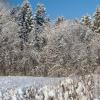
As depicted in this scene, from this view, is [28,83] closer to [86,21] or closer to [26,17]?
[26,17]

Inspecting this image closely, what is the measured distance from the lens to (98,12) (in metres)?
66.0

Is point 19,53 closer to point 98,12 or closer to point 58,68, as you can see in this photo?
point 58,68

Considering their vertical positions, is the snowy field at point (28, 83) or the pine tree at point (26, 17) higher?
the pine tree at point (26, 17)

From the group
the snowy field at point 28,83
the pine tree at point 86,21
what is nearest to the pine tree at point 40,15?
the pine tree at point 86,21

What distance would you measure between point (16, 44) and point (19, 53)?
198 cm

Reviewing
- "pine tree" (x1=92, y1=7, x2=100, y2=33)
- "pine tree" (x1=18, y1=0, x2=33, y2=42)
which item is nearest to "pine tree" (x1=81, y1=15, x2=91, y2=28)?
"pine tree" (x1=92, y1=7, x2=100, y2=33)

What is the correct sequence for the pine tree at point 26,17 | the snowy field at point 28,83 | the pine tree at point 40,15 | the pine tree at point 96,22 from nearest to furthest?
the snowy field at point 28,83 < the pine tree at point 26,17 < the pine tree at point 40,15 < the pine tree at point 96,22

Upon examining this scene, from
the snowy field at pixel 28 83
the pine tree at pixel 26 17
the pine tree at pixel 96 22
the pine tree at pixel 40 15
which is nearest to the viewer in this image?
the snowy field at pixel 28 83

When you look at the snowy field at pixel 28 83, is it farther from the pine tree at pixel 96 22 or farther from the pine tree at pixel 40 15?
the pine tree at pixel 96 22

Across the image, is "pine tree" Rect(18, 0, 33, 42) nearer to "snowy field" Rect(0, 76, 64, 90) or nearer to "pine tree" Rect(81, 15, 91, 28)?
"pine tree" Rect(81, 15, 91, 28)

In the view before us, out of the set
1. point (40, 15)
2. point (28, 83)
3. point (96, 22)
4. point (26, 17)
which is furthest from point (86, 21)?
point (28, 83)

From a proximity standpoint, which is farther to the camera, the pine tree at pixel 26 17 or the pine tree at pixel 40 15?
the pine tree at pixel 40 15

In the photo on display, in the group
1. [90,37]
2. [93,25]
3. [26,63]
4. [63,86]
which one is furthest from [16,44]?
[63,86]

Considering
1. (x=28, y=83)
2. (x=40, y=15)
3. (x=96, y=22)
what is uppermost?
(x=40, y=15)
